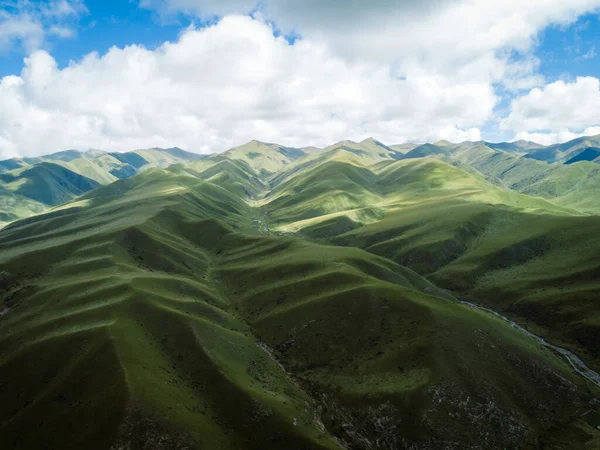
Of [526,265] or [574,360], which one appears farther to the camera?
[526,265]

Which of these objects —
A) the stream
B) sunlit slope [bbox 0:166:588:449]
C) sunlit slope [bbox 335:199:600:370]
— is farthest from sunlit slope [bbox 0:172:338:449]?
sunlit slope [bbox 335:199:600:370]

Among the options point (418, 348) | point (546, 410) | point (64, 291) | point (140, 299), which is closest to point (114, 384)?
point (140, 299)

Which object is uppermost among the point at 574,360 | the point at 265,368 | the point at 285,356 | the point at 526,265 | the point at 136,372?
the point at 136,372

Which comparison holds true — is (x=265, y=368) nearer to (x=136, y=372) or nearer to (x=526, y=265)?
(x=136, y=372)

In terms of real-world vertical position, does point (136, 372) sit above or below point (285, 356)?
above

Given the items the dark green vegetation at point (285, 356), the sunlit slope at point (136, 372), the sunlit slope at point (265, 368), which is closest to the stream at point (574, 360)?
the dark green vegetation at point (285, 356)

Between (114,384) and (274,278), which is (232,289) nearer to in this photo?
(274,278)

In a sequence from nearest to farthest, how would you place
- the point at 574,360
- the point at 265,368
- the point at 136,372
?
1. the point at 136,372
2. the point at 265,368
3. the point at 574,360

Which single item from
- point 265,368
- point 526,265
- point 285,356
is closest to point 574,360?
point 526,265

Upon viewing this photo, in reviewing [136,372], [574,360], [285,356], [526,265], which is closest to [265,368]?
[285,356]

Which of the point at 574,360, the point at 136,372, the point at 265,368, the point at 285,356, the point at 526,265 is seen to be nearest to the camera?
the point at 136,372

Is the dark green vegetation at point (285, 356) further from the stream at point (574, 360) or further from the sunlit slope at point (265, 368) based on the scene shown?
the stream at point (574, 360)
